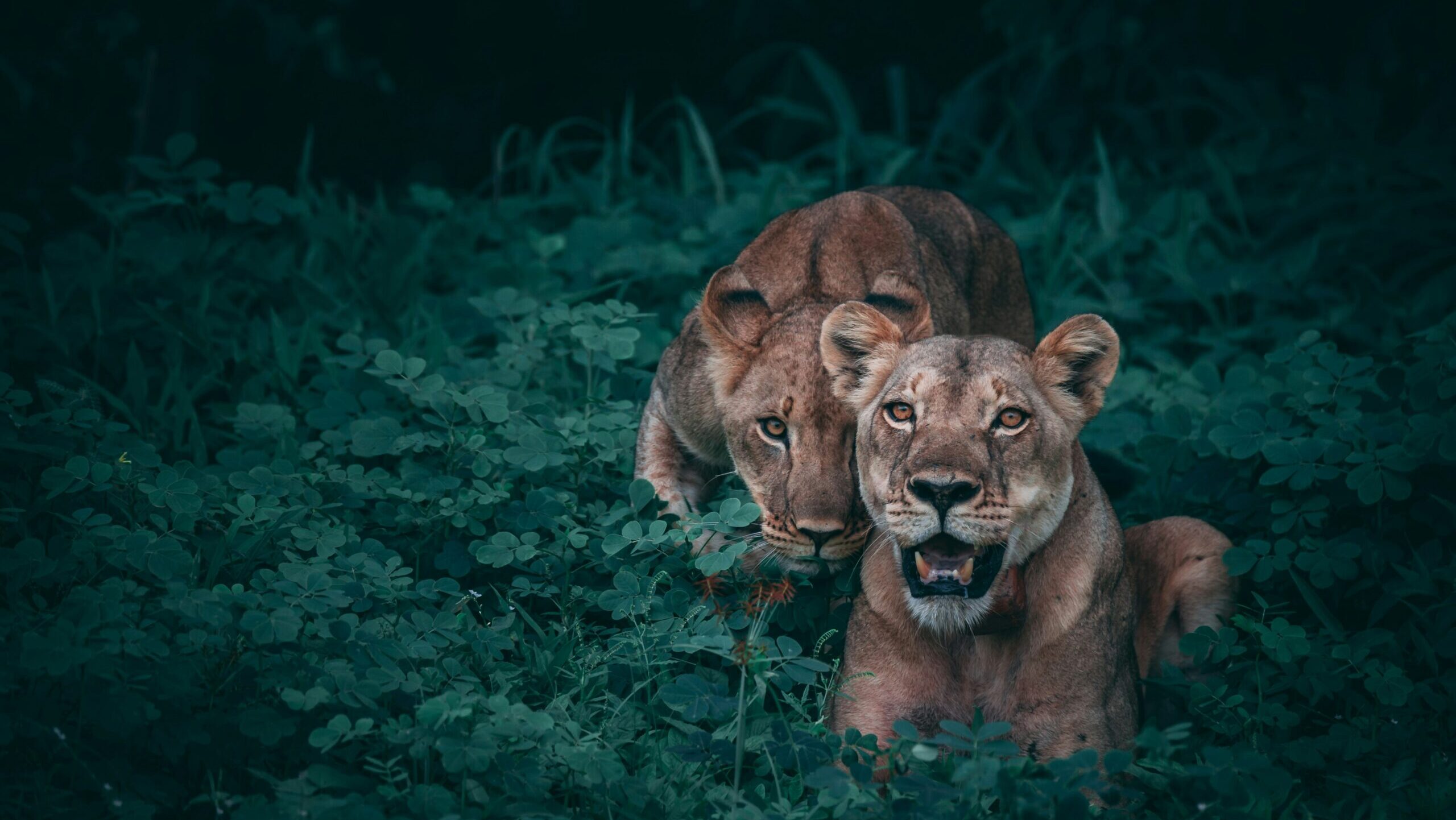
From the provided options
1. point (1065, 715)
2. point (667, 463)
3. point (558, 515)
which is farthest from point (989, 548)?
point (667, 463)

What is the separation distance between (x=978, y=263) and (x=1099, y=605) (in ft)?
6.48

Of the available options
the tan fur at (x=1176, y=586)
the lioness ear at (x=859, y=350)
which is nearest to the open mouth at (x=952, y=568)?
the lioness ear at (x=859, y=350)

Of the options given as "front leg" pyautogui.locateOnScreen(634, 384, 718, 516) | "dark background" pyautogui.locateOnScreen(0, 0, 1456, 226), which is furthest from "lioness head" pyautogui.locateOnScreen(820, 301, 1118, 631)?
"dark background" pyautogui.locateOnScreen(0, 0, 1456, 226)

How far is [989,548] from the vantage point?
3504 millimetres

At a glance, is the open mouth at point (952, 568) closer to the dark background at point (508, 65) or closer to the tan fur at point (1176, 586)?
the tan fur at point (1176, 586)

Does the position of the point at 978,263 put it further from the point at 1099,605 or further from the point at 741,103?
the point at 741,103

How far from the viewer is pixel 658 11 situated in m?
8.27

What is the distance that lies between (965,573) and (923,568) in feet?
0.36

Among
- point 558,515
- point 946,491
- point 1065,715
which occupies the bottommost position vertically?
point 1065,715

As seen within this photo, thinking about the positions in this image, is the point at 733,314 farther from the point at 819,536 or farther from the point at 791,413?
the point at 819,536

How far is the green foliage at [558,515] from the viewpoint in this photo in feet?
10.3

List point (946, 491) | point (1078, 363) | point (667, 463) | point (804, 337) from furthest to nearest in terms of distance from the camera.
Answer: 1. point (667, 463)
2. point (804, 337)
3. point (1078, 363)
4. point (946, 491)

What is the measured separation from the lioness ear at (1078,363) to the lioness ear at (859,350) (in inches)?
15.9

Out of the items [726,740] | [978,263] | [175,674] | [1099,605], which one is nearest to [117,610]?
[175,674]
